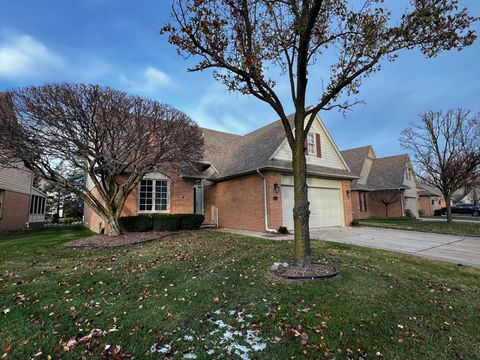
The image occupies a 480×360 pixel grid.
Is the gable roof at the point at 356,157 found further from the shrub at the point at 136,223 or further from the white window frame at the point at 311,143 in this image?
the shrub at the point at 136,223

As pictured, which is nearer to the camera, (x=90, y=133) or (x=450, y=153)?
(x=90, y=133)

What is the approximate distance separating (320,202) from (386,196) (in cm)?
1415

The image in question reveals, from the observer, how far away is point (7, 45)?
32.3 feet

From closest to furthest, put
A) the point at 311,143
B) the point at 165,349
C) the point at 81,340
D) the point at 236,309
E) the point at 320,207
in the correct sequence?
the point at 165,349 < the point at 81,340 < the point at 236,309 < the point at 320,207 < the point at 311,143

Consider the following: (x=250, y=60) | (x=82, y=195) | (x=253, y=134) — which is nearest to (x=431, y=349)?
(x=250, y=60)

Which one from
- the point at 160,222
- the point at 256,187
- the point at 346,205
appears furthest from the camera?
the point at 346,205

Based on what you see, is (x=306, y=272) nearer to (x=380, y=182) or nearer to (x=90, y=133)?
(x=90, y=133)

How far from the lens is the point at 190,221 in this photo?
13.5 metres

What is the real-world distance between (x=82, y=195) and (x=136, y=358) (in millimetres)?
9477

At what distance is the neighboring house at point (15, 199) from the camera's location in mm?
15594

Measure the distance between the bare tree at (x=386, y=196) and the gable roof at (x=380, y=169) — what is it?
0.49m

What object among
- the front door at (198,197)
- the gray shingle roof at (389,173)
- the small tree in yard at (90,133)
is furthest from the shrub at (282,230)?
the gray shingle roof at (389,173)

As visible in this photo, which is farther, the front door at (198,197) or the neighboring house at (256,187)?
the front door at (198,197)

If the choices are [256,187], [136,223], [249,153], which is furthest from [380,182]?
[136,223]
